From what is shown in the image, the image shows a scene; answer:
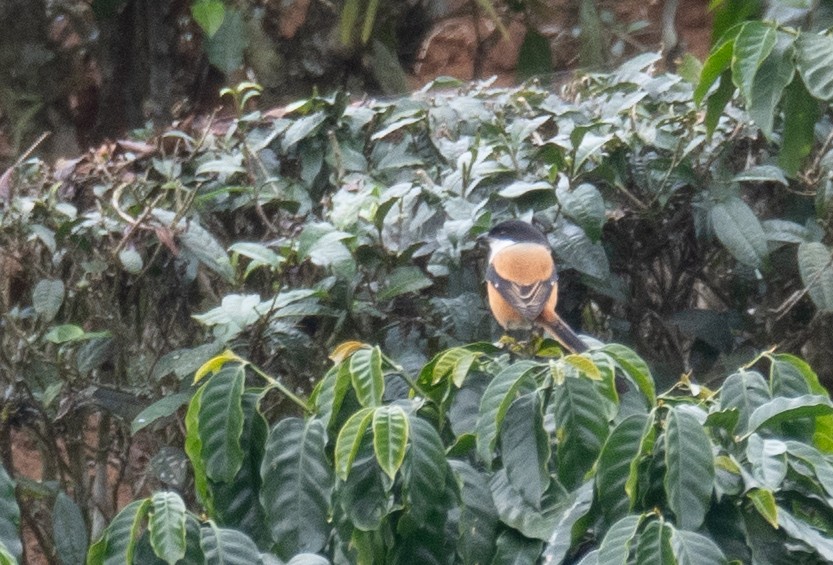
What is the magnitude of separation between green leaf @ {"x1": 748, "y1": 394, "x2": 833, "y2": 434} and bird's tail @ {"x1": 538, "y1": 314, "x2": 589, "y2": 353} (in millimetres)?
1366

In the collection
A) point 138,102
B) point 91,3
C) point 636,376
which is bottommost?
point 138,102

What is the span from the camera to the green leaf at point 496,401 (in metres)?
2.31

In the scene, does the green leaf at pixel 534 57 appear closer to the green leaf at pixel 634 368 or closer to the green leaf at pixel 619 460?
the green leaf at pixel 634 368

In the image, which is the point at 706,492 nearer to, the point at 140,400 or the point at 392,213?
the point at 392,213

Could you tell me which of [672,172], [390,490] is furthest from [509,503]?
[672,172]

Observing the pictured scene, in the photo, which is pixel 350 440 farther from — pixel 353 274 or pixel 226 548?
pixel 353 274

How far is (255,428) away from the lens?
2598 mm

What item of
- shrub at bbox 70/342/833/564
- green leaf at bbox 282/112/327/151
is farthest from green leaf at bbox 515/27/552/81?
shrub at bbox 70/342/833/564

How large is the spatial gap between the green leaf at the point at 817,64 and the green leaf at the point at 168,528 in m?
1.98

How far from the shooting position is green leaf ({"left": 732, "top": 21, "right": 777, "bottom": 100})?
319cm

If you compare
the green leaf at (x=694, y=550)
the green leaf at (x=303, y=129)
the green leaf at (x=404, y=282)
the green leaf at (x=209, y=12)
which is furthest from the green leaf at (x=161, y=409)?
the green leaf at (x=209, y=12)

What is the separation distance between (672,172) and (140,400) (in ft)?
5.96

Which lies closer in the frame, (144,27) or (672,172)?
(672,172)

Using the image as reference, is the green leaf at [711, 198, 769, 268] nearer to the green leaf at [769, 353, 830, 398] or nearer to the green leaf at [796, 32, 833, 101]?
the green leaf at [796, 32, 833, 101]
